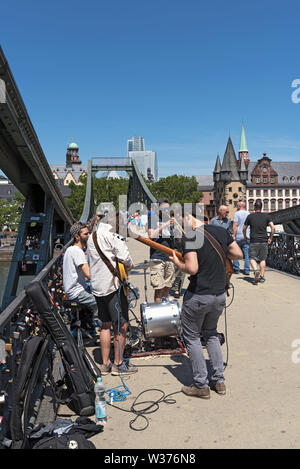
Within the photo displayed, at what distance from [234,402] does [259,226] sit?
5.58 meters

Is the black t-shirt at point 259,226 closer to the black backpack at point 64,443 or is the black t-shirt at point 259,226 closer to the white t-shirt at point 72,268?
the white t-shirt at point 72,268

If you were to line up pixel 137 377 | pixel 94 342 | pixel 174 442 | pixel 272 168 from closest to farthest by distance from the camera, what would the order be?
pixel 174 442, pixel 137 377, pixel 94 342, pixel 272 168

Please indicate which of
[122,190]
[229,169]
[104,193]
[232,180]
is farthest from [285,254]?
[229,169]

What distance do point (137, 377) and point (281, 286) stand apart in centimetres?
494

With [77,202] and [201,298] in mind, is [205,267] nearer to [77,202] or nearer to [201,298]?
[201,298]

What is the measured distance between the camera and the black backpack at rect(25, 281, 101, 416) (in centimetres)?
335

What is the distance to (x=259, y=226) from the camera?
8.66 meters

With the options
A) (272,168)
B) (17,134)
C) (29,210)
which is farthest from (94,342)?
(272,168)

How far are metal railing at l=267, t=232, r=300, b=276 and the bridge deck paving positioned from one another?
13.2 ft

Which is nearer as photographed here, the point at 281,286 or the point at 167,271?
the point at 167,271

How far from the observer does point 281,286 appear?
27.2ft

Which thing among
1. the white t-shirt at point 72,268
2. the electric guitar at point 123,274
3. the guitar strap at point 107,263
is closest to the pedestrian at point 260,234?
the white t-shirt at point 72,268

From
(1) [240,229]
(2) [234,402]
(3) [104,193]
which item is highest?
(3) [104,193]
